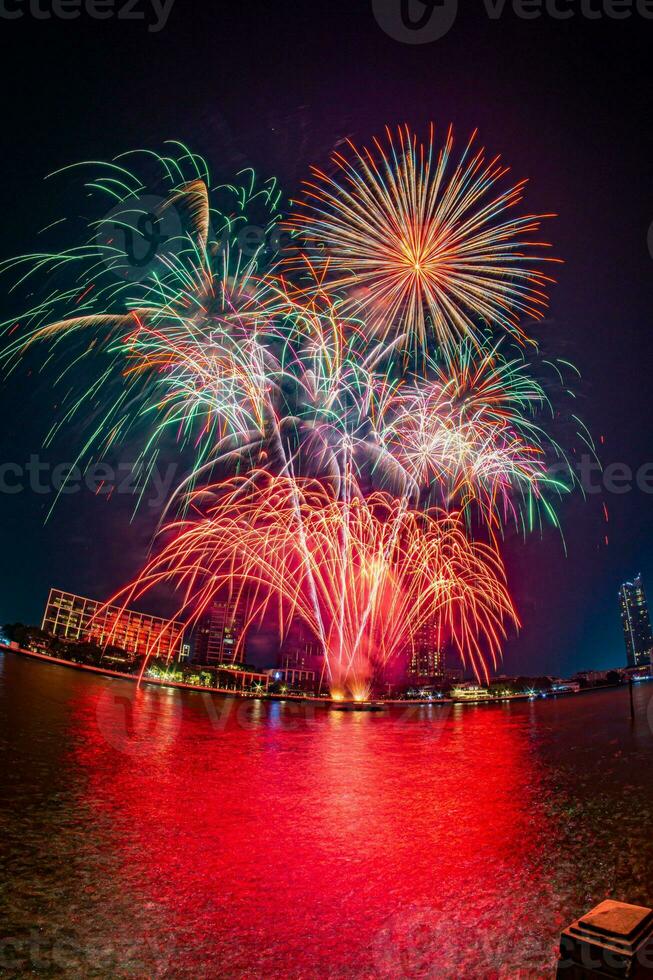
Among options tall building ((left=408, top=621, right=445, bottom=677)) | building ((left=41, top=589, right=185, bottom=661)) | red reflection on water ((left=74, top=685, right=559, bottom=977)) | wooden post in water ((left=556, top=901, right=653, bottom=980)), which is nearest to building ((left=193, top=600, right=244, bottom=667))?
building ((left=41, top=589, right=185, bottom=661))

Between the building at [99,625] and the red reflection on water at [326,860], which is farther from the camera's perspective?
the building at [99,625]

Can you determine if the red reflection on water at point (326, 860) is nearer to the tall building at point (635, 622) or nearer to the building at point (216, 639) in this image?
the building at point (216, 639)

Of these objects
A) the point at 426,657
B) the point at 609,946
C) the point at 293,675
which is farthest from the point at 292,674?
the point at 609,946

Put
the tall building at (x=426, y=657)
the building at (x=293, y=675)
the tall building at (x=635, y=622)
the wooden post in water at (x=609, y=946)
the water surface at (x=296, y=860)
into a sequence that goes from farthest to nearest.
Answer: the tall building at (x=635, y=622) < the building at (x=293, y=675) < the tall building at (x=426, y=657) < the water surface at (x=296, y=860) < the wooden post in water at (x=609, y=946)

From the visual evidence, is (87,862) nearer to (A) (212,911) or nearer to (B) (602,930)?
(A) (212,911)

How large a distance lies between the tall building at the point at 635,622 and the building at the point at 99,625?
14277 centimetres

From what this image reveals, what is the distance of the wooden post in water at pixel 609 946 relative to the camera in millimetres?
2160

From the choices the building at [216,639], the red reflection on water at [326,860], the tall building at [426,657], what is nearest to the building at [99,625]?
the building at [216,639]

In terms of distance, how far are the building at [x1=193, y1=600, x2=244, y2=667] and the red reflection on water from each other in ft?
310

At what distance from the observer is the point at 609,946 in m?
2.21

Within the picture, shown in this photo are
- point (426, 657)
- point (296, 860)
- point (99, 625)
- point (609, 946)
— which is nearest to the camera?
point (609, 946)

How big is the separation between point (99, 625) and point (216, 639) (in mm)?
25152

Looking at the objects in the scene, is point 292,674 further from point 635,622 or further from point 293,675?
point 635,622

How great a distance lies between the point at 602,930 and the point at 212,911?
2596 millimetres
